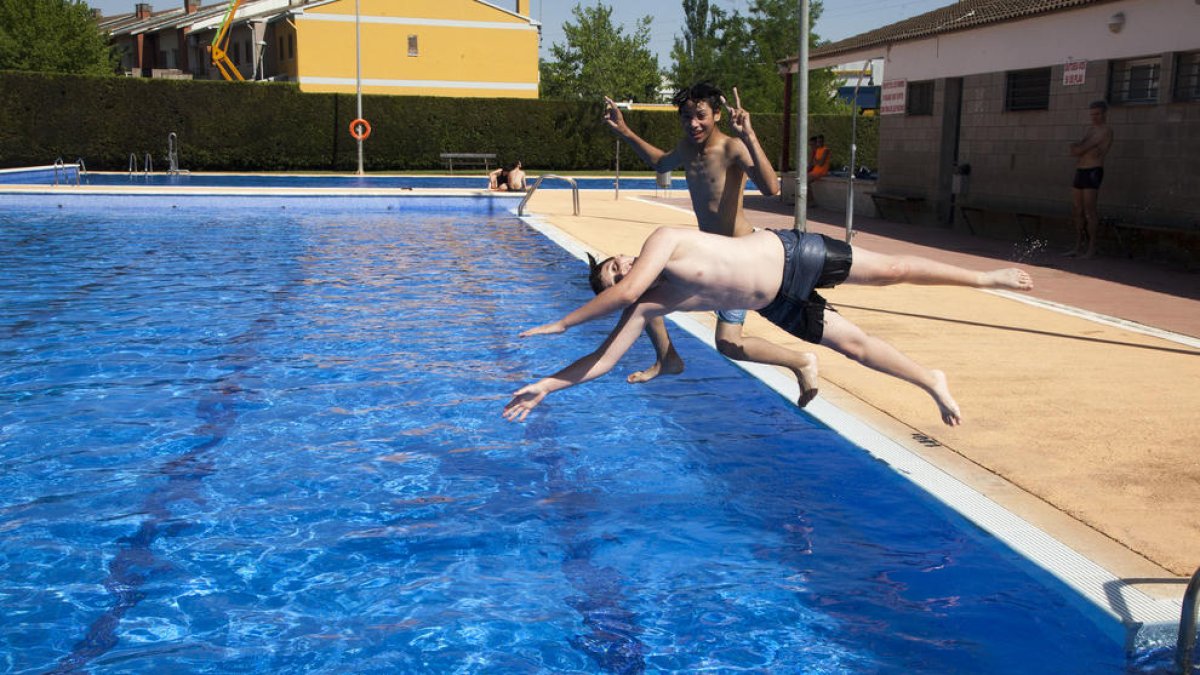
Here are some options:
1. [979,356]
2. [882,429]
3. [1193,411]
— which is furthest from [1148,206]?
[882,429]

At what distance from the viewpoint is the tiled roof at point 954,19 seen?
16891mm

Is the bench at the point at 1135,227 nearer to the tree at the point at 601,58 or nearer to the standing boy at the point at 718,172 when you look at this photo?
the standing boy at the point at 718,172

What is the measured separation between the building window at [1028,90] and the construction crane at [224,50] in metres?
46.0

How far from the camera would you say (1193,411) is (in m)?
6.69

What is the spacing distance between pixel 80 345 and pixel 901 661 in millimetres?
8254

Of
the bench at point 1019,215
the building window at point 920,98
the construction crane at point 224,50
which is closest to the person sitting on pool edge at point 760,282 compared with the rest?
the bench at point 1019,215

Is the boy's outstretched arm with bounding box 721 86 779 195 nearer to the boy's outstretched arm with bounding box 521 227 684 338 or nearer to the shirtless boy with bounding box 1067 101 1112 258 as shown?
the boy's outstretched arm with bounding box 521 227 684 338

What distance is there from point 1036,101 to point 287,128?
27.7 metres

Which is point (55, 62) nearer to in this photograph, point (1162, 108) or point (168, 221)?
point (168, 221)

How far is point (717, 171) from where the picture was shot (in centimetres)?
610

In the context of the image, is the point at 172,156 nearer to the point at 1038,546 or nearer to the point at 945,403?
the point at 945,403

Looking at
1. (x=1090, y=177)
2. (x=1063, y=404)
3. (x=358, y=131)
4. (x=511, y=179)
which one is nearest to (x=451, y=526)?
(x=1063, y=404)

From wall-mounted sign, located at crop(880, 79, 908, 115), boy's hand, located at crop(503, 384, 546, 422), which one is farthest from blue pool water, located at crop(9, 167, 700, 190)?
boy's hand, located at crop(503, 384, 546, 422)

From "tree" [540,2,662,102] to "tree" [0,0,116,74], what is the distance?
1077 inches
